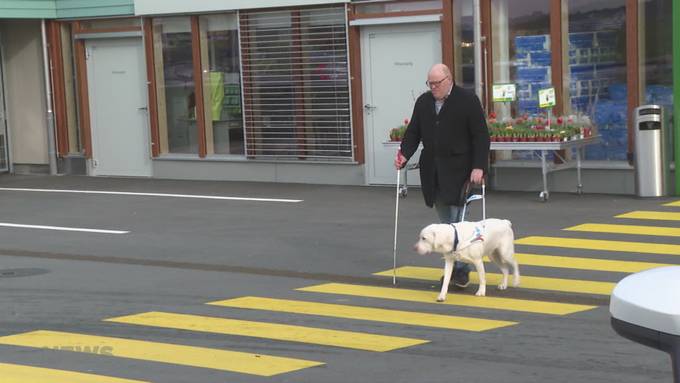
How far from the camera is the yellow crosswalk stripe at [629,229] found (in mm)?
13352

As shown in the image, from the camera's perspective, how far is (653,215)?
14.6 meters

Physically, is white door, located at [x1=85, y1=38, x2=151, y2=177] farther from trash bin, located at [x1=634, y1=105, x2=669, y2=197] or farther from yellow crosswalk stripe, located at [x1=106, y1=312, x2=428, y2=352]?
yellow crosswalk stripe, located at [x1=106, y1=312, x2=428, y2=352]

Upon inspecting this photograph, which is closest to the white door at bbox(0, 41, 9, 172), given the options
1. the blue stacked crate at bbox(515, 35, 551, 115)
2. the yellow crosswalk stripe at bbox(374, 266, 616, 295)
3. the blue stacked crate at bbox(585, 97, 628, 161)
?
the blue stacked crate at bbox(515, 35, 551, 115)

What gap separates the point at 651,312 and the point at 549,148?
1292 cm

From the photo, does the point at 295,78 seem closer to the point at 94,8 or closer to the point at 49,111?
the point at 94,8

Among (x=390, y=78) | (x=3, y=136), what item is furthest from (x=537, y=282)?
(x=3, y=136)

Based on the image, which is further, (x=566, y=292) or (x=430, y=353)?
(x=566, y=292)

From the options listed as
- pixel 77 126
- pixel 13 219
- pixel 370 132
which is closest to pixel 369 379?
pixel 13 219

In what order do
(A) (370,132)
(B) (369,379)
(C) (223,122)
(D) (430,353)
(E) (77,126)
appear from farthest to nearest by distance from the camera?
(E) (77,126) → (C) (223,122) → (A) (370,132) → (D) (430,353) → (B) (369,379)

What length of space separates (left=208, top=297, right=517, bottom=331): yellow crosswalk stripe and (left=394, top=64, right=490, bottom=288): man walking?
1074mm

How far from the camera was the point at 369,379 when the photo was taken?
7508 millimetres

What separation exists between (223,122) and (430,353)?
13.7 m

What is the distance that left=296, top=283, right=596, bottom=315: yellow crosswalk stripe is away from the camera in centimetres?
970

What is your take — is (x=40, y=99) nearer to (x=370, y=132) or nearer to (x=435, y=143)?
(x=370, y=132)
